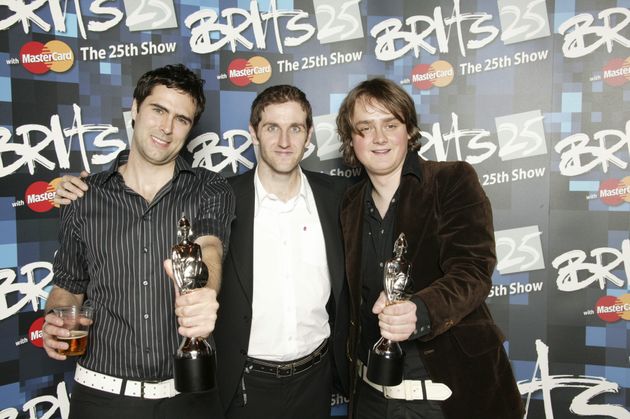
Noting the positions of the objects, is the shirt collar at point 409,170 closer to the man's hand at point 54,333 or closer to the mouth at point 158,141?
the mouth at point 158,141

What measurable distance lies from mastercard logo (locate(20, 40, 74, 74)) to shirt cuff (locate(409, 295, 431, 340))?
2451 millimetres

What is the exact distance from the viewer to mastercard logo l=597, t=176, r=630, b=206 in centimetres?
291

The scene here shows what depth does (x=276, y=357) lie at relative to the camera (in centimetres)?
212

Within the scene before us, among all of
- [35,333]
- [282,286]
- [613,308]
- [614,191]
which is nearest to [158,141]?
[282,286]

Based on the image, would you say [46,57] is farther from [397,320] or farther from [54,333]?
[397,320]

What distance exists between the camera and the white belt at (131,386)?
1.69 metres

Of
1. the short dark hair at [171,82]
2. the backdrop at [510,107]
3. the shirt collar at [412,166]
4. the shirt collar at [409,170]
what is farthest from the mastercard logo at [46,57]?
the shirt collar at [412,166]

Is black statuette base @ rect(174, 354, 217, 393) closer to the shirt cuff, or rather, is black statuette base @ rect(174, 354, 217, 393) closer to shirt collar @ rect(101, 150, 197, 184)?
the shirt cuff

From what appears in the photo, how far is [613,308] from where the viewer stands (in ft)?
9.66

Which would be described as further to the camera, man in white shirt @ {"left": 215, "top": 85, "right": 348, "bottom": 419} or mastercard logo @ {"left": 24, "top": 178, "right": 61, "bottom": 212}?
mastercard logo @ {"left": 24, "top": 178, "right": 61, "bottom": 212}

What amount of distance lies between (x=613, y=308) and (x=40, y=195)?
A: 3.57 meters

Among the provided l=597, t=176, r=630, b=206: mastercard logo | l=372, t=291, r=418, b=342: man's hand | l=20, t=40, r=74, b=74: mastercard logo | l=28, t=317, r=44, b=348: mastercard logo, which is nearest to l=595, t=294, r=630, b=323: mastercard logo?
l=597, t=176, r=630, b=206: mastercard logo

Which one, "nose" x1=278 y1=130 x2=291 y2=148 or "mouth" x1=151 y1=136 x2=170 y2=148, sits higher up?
"nose" x1=278 y1=130 x2=291 y2=148

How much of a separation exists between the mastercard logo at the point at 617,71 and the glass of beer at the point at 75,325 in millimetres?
3168
